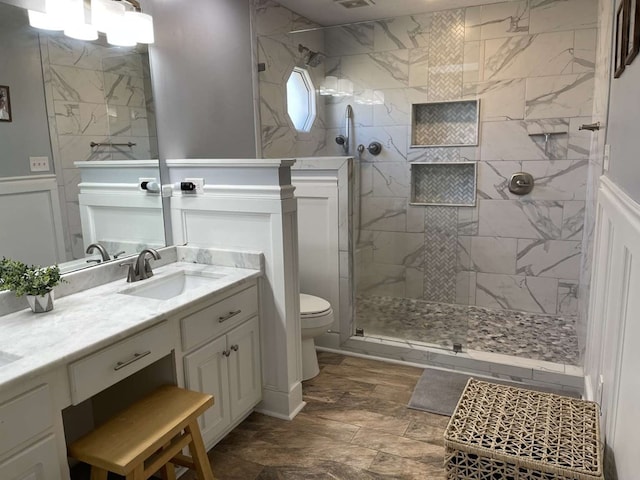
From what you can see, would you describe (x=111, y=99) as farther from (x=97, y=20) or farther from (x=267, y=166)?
(x=267, y=166)

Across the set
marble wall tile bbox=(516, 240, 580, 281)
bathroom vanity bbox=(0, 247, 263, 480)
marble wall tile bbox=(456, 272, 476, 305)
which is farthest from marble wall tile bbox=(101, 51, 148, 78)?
marble wall tile bbox=(516, 240, 580, 281)

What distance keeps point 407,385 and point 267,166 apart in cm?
152

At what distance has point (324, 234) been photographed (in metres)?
3.20

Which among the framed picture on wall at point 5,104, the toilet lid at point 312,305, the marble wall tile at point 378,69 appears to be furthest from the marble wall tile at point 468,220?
the framed picture on wall at point 5,104

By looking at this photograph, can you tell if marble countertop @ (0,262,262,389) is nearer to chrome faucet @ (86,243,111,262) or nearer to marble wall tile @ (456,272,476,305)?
chrome faucet @ (86,243,111,262)

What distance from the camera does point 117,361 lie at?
159 cm

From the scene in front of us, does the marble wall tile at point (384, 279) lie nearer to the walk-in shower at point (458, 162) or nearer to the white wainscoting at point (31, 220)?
the walk-in shower at point (458, 162)

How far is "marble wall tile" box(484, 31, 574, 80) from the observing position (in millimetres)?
3504

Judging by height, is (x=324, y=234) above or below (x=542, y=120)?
Answer: below

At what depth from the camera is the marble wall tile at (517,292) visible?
3.83 m

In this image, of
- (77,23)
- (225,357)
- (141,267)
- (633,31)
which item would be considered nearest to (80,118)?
(77,23)

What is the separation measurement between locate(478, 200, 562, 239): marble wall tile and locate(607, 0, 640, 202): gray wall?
186 centimetres

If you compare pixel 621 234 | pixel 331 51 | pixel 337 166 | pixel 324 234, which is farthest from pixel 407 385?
pixel 331 51

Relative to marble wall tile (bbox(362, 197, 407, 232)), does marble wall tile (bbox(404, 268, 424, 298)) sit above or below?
below
